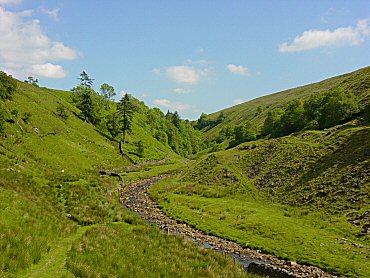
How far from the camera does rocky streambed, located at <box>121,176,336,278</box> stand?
1033 inches

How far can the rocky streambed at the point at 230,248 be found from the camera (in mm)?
26250

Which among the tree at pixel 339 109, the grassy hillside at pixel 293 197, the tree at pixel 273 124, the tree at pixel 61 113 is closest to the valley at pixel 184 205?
the grassy hillside at pixel 293 197

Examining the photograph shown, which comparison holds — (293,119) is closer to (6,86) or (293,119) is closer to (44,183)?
(44,183)

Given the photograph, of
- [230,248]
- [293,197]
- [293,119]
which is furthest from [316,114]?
[230,248]

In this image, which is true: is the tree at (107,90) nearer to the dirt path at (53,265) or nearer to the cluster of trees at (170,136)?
the cluster of trees at (170,136)

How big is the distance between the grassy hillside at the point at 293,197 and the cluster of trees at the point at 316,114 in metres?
14.9

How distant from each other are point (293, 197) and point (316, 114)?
186 feet

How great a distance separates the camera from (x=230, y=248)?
1249 inches

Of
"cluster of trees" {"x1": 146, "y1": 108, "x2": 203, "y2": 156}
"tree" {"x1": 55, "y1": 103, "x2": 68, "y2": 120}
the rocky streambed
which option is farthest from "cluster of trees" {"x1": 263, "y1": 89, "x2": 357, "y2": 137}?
"tree" {"x1": 55, "y1": 103, "x2": 68, "y2": 120}

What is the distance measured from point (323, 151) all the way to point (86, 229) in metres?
47.7

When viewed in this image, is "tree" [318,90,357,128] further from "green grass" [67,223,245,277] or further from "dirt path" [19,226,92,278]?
"dirt path" [19,226,92,278]

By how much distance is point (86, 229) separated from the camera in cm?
2648

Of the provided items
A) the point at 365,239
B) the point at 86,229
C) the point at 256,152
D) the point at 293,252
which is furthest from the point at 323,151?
the point at 86,229

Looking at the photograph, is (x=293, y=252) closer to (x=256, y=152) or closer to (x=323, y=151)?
(x=323, y=151)
